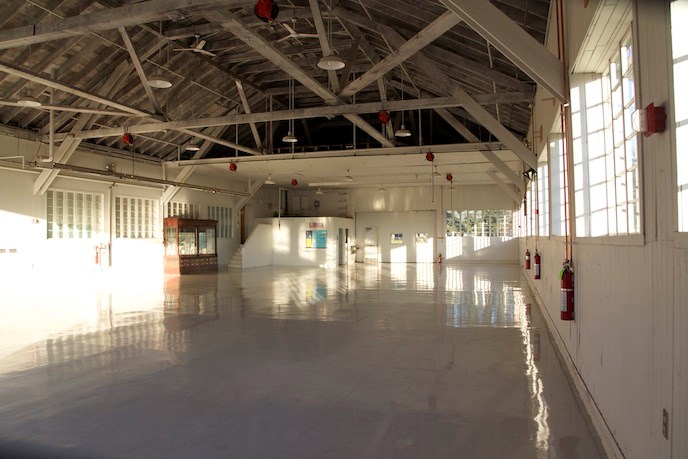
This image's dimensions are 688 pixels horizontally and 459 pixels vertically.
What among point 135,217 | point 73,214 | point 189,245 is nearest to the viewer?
point 73,214

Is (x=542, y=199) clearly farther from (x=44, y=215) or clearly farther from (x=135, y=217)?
(x=135, y=217)

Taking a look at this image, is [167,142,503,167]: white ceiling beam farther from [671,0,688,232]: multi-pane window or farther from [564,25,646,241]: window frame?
[671,0,688,232]: multi-pane window

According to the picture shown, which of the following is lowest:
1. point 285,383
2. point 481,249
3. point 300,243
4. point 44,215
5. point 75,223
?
point 285,383

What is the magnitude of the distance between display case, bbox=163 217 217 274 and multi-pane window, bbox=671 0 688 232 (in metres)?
18.7

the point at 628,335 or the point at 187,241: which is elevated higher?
the point at 187,241

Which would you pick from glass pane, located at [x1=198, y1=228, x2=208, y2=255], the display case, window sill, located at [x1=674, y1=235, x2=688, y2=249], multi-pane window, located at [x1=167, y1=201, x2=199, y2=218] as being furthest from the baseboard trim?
multi-pane window, located at [x1=167, y1=201, x2=199, y2=218]

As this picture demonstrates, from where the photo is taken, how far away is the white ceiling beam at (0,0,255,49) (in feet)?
22.6

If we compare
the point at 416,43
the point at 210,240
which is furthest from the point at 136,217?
the point at 416,43

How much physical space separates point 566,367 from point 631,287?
9.45ft

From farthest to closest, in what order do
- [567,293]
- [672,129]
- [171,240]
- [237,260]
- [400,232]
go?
[400,232], [237,260], [171,240], [567,293], [672,129]

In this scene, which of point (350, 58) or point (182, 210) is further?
point (182, 210)


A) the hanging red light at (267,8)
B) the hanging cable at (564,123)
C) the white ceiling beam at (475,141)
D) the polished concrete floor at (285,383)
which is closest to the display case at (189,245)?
the polished concrete floor at (285,383)

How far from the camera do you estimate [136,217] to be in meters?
18.6

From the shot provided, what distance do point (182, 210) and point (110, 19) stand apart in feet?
47.5
